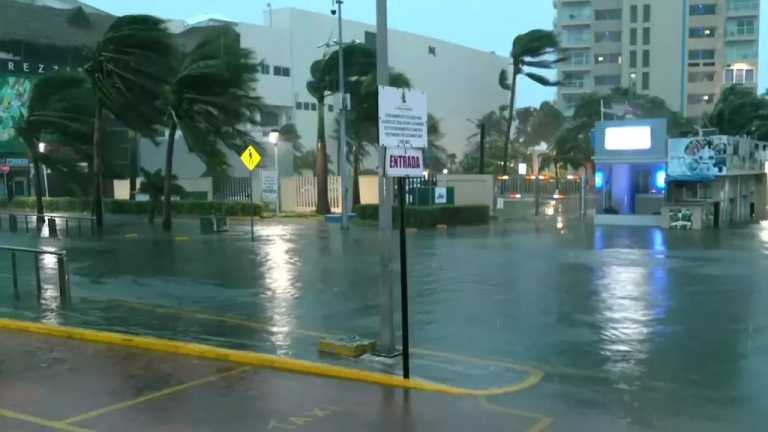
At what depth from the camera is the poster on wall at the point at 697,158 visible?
98.3ft

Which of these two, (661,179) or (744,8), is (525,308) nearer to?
(661,179)

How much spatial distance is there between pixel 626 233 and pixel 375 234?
9.10 m

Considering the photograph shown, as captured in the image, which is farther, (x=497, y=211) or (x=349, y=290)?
(x=497, y=211)

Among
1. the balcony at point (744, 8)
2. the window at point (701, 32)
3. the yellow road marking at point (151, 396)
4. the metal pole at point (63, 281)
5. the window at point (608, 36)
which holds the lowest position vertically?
the yellow road marking at point (151, 396)

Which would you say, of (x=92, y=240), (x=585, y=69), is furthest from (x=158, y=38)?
(x=585, y=69)

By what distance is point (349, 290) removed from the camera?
512 inches

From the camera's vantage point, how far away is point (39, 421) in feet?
20.0

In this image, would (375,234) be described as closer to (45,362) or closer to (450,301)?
(450,301)

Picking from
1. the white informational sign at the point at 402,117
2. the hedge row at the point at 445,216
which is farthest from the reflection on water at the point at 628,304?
the hedge row at the point at 445,216

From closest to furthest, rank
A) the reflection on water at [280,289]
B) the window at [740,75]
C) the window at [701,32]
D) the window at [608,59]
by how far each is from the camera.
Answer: the reflection on water at [280,289] < the window at [740,75] < the window at [701,32] < the window at [608,59]

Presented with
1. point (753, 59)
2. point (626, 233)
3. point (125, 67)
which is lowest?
point (626, 233)

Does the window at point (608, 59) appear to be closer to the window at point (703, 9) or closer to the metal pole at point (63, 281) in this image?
the window at point (703, 9)

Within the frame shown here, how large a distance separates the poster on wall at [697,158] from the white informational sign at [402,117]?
25966 millimetres

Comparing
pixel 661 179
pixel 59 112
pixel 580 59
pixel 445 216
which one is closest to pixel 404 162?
pixel 445 216
